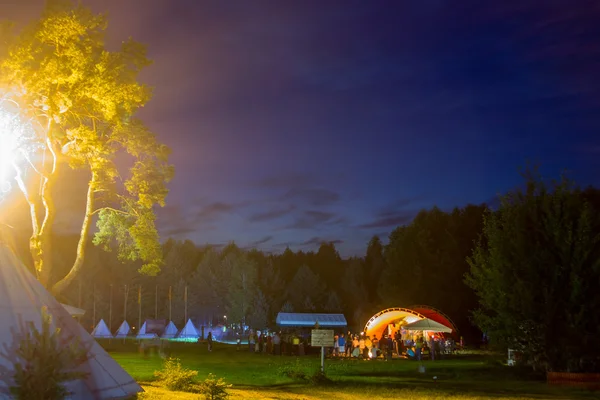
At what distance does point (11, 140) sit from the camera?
17.1 metres

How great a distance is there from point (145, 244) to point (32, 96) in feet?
18.7

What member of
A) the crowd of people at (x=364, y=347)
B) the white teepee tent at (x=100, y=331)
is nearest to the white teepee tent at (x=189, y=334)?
the white teepee tent at (x=100, y=331)

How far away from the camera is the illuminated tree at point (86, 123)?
53.5 feet

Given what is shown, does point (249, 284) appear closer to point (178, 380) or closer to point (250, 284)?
point (250, 284)

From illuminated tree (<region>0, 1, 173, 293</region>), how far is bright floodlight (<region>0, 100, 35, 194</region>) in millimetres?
330

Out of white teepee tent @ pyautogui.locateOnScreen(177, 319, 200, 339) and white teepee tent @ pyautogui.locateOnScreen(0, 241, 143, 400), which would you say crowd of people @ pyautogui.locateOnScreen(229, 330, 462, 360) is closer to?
white teepee tent @ pyautogui.locateOnScreen(0, 241, 143, 400)

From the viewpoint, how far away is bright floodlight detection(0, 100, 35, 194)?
55.3 feet

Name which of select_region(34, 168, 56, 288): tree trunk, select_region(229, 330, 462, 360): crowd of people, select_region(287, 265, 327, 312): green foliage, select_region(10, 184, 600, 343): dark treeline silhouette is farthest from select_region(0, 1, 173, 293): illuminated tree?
select_region(287, 265, 327, 312): green foliage

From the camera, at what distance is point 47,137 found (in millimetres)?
17141

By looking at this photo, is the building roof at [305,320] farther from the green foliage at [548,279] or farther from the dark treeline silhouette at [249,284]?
the green foliage at [548,279]

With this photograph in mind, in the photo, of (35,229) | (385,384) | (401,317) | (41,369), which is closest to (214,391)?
(41,369)

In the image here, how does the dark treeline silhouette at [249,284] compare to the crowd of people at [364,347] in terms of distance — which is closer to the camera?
the crowd of people at [364,347]

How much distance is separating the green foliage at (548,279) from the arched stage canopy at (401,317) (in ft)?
60.8

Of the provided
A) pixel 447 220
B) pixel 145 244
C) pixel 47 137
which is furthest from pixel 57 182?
pixel 447 220
